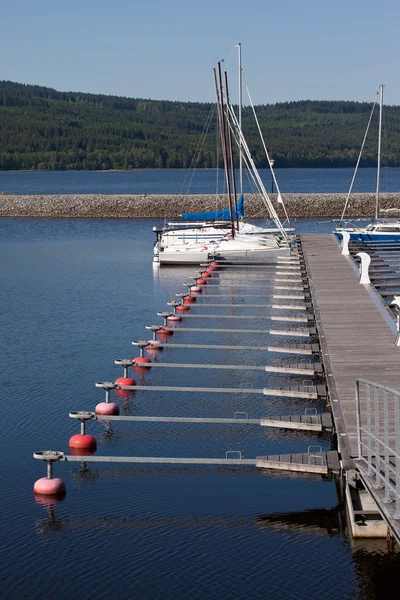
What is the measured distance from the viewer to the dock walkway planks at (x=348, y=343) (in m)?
15.2

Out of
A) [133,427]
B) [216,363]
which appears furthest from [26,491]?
[216,363]

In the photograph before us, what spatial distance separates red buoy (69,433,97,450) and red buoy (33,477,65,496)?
1639 millimetres

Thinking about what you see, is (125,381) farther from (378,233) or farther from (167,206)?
(167,206)

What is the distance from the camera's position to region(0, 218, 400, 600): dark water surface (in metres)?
12.2

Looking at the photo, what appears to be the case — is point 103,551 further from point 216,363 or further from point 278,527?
point 216,363

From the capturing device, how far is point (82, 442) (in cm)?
1650

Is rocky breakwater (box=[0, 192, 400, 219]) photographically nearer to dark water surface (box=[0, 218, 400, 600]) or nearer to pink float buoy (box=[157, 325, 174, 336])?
pink float buoy (box=[157, 325, 174, 336])

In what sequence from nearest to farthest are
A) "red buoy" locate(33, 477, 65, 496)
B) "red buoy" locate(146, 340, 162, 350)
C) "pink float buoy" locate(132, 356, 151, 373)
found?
"red buoy" locate(33, 477, 65, 496) < "pink float buoy" locate(132, 356, 151, 373) < "red buoy" locate(146, 340, 162, 350)

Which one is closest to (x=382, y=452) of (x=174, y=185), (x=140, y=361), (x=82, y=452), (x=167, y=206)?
(x=82, y=452)

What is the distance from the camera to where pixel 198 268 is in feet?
137

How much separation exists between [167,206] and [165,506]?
2171 inches

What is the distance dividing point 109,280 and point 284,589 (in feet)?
89.0

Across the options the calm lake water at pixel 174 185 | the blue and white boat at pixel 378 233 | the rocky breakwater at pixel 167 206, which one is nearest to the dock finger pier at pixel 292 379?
the blue and white boat at pixel 378 233

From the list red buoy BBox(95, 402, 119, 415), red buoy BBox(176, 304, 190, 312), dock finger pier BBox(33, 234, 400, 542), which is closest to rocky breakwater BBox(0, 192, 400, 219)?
dock finger pier BBox(33, 234, 400, 542)
